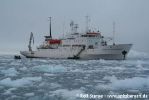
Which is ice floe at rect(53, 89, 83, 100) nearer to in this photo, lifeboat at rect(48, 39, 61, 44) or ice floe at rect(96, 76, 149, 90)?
ice floe at rect(96, 76, 149, 90)

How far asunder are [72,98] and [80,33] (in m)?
56.0

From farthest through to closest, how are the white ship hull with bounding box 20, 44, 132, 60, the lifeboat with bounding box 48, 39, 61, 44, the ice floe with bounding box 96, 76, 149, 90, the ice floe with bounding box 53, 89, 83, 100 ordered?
the lifeboat with bounding box 48, 39, 61, 44, the white ship hull with bounding box 20, 44, 132, 60, the ice floe with bounding box 96, 76, 149, 90, the ice floe with bounding box 53, 89, 83, 100

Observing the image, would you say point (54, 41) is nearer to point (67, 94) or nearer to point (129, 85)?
point (129, 85)

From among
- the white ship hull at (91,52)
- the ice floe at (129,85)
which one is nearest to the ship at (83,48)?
the white ship hull at (91,52)

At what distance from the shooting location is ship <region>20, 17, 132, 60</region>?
2525 inches

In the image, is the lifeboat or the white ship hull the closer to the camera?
the white ship hull

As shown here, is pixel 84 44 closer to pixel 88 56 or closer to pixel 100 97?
pixel 88 56

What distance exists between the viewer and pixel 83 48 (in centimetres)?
6681

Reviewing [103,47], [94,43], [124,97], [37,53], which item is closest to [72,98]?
[124,97]

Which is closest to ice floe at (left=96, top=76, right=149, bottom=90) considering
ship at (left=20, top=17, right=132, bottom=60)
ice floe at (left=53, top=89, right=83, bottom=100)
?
ice floe at (left=53, top=89, right=83, bottom=100)

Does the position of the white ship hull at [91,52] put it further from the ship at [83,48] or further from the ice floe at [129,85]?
the ice floe at [129,85]

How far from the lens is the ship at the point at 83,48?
2525 inches

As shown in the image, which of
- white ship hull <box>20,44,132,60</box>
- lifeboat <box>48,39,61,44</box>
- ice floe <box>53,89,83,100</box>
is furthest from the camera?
lifeboat <box>48,39,61,44</box>

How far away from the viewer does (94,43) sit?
67.8 m
